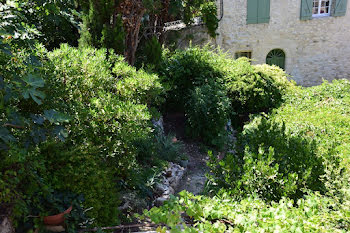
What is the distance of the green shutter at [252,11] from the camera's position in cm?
1123

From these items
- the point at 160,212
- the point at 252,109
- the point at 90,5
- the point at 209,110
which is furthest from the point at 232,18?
the point at 160,212

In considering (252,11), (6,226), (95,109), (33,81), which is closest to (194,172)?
(95,109)

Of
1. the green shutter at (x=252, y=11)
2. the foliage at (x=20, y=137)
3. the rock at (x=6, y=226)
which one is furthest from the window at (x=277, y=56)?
the rock at (x=6, y=226)

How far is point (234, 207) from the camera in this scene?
2463 millimetres

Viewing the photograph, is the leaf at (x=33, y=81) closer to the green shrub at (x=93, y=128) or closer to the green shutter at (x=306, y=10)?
the green shrub at (x=93, y=128)

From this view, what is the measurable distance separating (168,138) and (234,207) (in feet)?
10.6

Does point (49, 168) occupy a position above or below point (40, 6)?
below

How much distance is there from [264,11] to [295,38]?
1615 millimetres

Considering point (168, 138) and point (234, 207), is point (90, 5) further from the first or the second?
point (234, 207)

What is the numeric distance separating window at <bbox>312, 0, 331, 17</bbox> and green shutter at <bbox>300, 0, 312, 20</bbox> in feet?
1.43

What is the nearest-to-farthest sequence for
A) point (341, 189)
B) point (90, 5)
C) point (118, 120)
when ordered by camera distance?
point (341, 189), point (118, 120), point (90, 5)

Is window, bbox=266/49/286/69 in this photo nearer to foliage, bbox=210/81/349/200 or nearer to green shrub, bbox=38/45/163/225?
foliage, bbox=210/81/349/200

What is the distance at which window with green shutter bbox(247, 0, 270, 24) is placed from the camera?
1122 centimetres

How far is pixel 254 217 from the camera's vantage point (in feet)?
7.11
